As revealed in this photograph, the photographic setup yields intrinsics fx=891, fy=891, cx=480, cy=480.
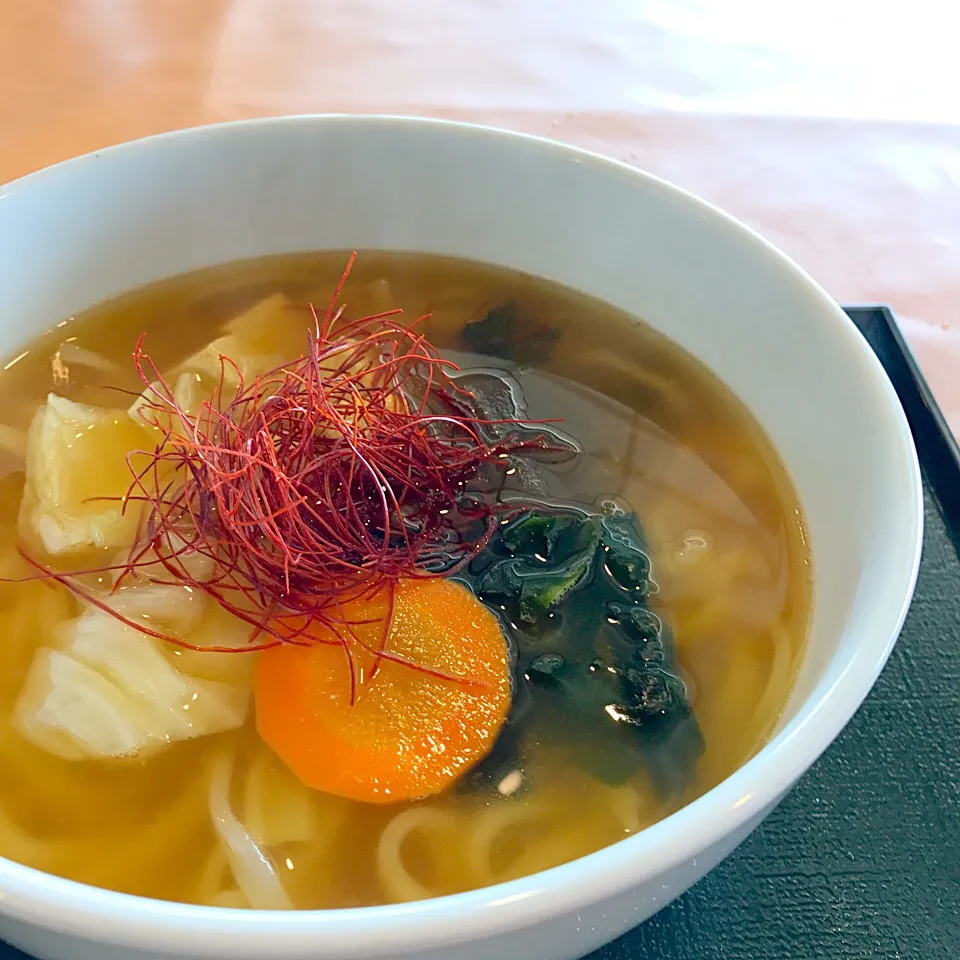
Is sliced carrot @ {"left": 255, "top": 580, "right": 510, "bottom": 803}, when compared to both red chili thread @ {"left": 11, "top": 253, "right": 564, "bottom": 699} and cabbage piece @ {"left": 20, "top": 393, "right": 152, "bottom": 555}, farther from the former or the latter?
cabbage piece @ {"left": 20, "top": 393, "right": 152, "bottom": 555}

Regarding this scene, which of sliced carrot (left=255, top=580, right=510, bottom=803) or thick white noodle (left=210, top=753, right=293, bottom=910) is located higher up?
sliced carrot (left=255, top=580, right=510, bottom=803)

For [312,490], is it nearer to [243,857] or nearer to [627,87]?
[243,857]

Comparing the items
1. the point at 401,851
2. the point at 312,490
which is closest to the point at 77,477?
the point at 312,490

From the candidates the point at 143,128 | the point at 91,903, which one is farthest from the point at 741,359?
the point at 143,128

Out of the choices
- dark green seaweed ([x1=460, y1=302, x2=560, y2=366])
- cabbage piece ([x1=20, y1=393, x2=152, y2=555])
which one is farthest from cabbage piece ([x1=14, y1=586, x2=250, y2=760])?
dark green seaweed ([x1=460, y1=302, x2=560, y2=366])

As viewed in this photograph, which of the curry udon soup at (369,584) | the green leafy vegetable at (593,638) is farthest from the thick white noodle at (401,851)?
the green leafy vegetable at (593,638)

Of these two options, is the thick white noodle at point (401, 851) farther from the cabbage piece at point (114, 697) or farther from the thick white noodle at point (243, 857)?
the cabbage piece at point (114, 697)
